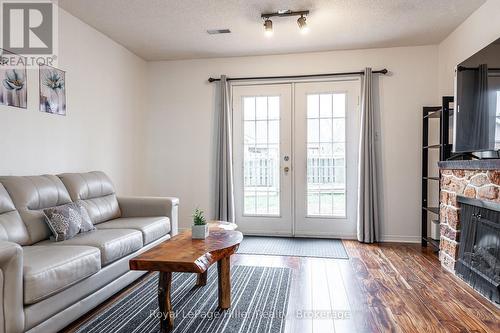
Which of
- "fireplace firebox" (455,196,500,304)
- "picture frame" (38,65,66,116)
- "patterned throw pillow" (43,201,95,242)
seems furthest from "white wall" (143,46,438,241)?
"patterned throw pillow" (43,201,95,242)

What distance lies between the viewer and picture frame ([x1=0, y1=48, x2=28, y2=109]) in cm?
267

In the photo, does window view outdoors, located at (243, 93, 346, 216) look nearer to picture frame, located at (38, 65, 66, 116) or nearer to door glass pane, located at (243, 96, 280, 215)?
door glass pane, located at (243, 96, 280, 215)

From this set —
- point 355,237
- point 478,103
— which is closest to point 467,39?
point 478,103

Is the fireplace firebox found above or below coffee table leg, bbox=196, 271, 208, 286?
above

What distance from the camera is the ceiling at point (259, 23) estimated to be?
3.11 meters

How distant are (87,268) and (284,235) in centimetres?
291

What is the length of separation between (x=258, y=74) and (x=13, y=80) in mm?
2874

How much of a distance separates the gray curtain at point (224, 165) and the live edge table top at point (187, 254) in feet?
6.25

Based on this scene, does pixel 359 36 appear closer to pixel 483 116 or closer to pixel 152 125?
pixel 483 116

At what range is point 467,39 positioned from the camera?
11.2ft

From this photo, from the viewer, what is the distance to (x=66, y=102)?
3.34 meters

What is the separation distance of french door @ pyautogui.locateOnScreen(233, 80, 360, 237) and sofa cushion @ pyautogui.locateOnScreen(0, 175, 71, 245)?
2487 millimetres

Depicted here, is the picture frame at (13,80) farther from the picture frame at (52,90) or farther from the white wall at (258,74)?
the white wall at (258,74)

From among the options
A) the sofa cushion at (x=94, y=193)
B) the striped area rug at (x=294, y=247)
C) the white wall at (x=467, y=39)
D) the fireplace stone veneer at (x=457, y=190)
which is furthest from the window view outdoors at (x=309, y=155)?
the sofa cushion at (x=94, y=193)
